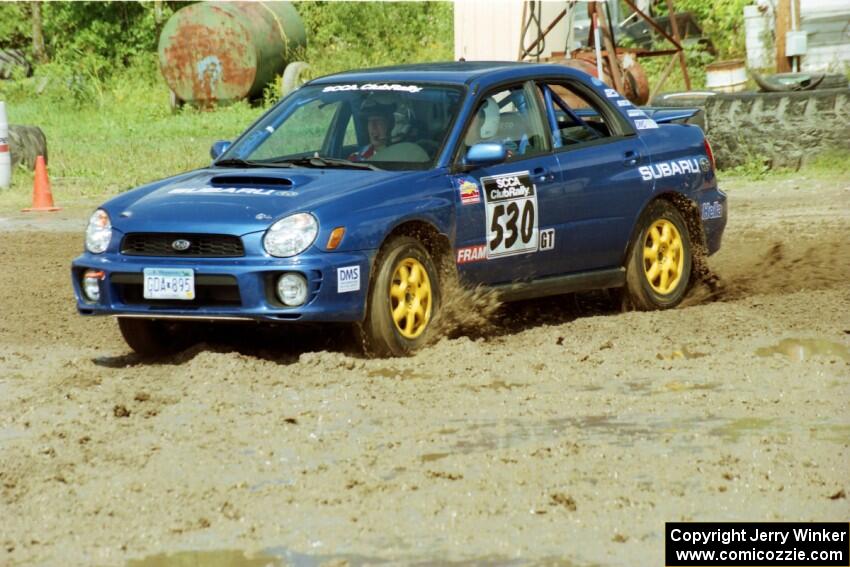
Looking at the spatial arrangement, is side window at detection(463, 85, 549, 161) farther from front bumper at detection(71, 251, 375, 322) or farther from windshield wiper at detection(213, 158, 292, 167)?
front bumper at detection(71, 251, 375, 322)

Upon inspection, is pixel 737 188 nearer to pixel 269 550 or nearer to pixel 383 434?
pixel 383 434

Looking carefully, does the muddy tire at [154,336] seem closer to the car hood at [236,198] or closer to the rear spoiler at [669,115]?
the car hood at [236,198]

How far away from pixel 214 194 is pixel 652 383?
7.76 feet

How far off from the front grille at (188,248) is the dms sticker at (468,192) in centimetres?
131

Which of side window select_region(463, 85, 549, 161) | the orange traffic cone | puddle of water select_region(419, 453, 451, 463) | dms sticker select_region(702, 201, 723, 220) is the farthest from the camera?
the orange traffic cone

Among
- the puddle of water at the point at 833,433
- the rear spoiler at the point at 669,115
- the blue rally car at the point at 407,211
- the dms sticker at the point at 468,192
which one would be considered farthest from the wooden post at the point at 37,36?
the puddle of water at the point at 833,433

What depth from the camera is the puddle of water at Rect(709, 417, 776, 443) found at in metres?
6.00

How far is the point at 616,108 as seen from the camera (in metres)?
9.45

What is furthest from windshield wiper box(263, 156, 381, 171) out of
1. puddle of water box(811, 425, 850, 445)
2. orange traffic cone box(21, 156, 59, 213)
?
orange traffic cone box(21, 156, 59, 213)

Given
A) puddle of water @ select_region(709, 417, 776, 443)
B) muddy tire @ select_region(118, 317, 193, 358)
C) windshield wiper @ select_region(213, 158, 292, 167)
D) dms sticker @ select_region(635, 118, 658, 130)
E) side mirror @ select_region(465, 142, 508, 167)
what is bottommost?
puddle of water @ select_region(709, 417, 776, 443)

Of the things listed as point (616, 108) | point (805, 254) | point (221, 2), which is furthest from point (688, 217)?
point (221, 2)

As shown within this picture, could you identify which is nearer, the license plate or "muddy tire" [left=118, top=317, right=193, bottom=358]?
the license plate

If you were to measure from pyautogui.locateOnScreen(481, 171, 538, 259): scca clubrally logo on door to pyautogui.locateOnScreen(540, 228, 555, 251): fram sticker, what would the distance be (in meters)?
0.06

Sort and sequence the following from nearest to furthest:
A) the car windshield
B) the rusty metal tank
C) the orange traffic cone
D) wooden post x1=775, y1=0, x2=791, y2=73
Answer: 1. the car windshield
2. the orange traffic cone
3. wooden post x1=775, y1=0, x2=791, y2=73
4. the rusty metal tank
